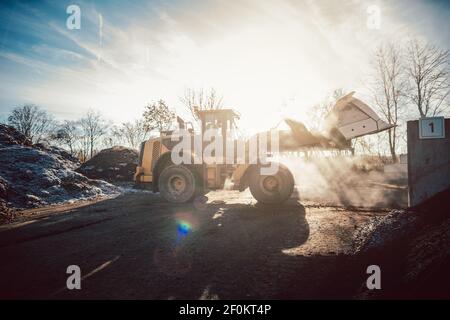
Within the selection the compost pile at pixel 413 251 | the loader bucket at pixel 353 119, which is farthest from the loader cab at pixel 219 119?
the compost pile at pixel 413 251

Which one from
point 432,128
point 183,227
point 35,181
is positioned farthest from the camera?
point 35,181

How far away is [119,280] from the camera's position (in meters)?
2.80

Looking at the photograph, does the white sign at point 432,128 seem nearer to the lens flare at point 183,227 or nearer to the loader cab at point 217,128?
the lens flare at point 183,227

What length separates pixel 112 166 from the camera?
15.8 meters

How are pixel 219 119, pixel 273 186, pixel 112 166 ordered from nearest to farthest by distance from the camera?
pixel 273 186
pixel 219 119
pixel 112 166

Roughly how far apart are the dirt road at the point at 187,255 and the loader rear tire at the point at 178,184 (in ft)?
5.66

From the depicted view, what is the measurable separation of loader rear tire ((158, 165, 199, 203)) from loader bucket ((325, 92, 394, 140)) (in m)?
4.76

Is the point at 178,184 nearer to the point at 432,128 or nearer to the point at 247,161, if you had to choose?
the point at 247,161

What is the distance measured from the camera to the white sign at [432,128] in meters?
4.35

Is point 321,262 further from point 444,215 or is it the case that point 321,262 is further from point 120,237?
point 120,237

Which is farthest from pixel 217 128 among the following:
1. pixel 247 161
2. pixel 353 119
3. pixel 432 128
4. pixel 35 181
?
pixel 35 181

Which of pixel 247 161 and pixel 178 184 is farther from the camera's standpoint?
pixel 178 184

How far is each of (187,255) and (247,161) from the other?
4.21 m
